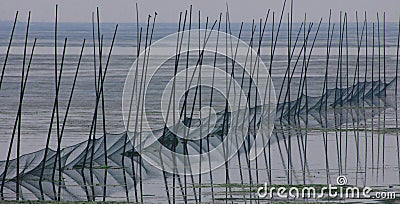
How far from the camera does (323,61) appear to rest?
1121 inches

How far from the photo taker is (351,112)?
514 inches

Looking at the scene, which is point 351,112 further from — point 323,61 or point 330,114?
point 323,61

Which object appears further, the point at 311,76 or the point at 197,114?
the point at 311,76

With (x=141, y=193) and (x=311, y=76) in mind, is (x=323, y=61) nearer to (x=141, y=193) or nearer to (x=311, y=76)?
(x=311, y=76)

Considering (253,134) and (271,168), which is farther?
(253,134)

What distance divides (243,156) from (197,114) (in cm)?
377

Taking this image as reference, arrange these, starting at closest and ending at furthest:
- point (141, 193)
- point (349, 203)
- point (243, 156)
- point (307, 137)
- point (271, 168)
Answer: point (349, 203)
point (141, 193)
point (271, 168)
point (243, 156)
point (307, 137)

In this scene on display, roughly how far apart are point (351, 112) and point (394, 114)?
0.64 meters

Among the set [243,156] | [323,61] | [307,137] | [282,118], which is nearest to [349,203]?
[243,156]

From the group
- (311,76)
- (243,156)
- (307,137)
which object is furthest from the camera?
(311,76)

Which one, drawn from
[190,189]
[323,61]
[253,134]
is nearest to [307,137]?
[253,134]

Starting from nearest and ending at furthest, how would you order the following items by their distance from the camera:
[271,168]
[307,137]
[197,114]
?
[271,168], [307,137], [197,114]

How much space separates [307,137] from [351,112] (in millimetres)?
2541

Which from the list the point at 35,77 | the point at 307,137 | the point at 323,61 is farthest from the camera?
the point at 323,61
